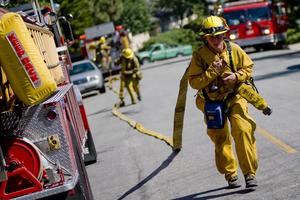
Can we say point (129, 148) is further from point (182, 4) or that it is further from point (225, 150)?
point (182, 4)

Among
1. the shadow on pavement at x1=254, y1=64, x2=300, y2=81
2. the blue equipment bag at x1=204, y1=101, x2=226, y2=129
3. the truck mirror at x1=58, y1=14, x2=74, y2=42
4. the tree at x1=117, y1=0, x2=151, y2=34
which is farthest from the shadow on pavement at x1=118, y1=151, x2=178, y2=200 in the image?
the tree at x1=117, y1=0, x2=151, y2=34

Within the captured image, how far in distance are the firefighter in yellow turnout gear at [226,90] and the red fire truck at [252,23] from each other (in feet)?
92.0

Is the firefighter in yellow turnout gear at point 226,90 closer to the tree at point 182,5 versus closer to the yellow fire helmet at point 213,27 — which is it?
the yellow fire helmet at point 213,27

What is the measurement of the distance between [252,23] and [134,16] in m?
43.7

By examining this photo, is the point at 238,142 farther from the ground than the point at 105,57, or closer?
farther from the ground

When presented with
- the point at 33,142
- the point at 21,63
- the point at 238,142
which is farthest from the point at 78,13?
the point at 21,63

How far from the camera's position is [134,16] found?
7869 centimetres

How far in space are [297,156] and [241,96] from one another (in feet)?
5.17

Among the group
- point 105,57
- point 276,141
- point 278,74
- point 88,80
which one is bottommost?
point 105,57

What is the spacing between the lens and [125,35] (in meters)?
44.8

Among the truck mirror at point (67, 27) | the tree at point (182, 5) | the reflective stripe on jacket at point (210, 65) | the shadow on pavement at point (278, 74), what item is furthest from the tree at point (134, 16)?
the reflective stripe on jacket at point (210, 65)

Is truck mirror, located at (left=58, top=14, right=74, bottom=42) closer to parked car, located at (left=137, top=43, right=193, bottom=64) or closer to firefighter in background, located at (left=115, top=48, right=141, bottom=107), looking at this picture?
firefighter in background, located at (left=115, top=48, right=141, bottom=107)

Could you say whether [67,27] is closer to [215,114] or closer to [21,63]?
[215,114]

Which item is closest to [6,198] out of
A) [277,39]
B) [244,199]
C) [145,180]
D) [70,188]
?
[70,188]
